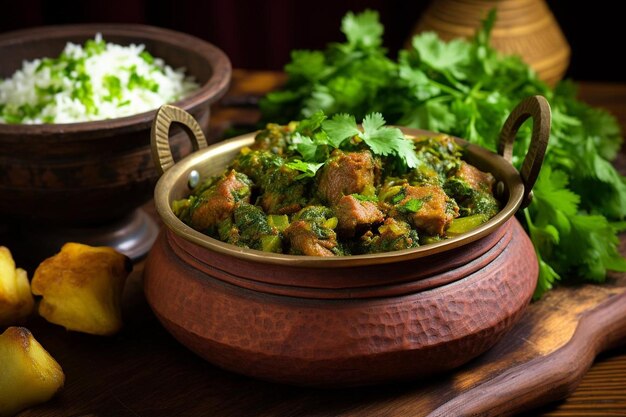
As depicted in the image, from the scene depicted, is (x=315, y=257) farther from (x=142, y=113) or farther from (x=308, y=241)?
(x=142, y=113)

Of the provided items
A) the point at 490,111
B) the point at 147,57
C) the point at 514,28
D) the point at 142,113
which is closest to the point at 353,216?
the point at 142,113

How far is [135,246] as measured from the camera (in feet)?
7.96

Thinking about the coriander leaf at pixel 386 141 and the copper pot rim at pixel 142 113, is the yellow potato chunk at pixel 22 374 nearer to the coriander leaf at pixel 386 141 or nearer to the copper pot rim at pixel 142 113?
the copper pot rim at pixel 142 113

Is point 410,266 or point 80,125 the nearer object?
point 410,266

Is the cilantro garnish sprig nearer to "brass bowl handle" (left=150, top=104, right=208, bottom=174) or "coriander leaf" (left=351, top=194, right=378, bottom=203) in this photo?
"coriander leaf" (left=351, top=194, right=378, bottom=203)

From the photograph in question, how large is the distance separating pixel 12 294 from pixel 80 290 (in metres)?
0.19

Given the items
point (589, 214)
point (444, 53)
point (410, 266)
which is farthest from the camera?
point (444, 53)

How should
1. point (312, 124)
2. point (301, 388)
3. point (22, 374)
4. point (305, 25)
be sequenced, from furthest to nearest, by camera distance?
point (305, 25) < point (312, 124) < point (301, 388) < point (22, 374)

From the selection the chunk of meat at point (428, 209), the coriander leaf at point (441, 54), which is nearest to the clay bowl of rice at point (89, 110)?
the coriander leaf at point (441, 54)

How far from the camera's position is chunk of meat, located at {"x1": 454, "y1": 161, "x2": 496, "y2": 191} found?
190cm

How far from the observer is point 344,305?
5.37 ft

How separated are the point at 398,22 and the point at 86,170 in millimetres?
2674

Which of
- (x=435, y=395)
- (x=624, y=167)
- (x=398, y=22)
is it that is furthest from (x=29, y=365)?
(x=398, y=22)

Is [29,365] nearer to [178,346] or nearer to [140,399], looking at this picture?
[140,399]
